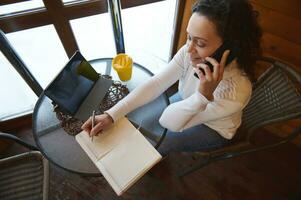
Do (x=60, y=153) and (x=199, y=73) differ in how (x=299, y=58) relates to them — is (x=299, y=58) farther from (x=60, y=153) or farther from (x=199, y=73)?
(x=60, y=153)

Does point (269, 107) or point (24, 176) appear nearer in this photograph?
point (269, 107)

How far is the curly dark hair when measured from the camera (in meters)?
0.73

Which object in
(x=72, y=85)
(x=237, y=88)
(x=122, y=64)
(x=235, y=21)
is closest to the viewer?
(x=235, y=21)

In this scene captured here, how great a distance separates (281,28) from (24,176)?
1.43 meters

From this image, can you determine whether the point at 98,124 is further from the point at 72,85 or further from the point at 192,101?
the point at 192,101

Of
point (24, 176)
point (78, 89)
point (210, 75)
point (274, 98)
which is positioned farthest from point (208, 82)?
point (24, 176)

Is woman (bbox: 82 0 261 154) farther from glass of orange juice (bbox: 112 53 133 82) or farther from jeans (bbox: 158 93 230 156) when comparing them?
glass of orange juice (bbox: 112 53 133 82)

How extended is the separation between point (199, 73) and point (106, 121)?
0.44m

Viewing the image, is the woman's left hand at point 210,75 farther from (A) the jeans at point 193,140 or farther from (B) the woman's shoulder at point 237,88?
(A) the jeans at point 193,140

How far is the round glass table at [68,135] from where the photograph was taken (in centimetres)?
96

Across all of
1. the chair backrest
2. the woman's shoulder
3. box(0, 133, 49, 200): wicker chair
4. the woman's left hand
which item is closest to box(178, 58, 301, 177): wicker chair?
the chair backrest

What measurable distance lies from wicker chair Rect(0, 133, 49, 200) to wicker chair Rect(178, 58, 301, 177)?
0.78 m

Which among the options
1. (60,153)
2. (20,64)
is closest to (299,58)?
(60,153)

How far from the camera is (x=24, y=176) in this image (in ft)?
3.48
